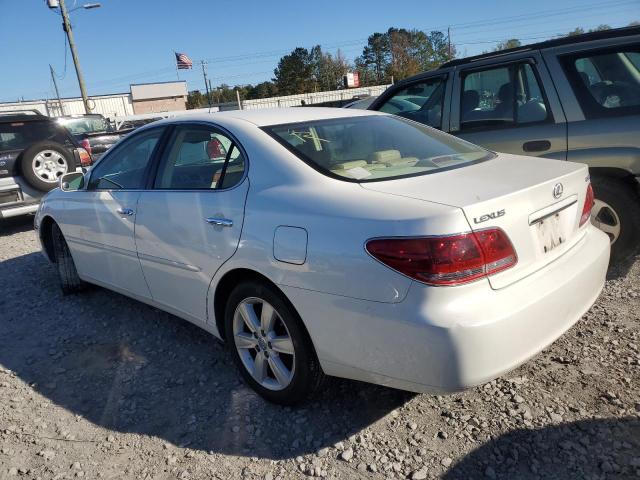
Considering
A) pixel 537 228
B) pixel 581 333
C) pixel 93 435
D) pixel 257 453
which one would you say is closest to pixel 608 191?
pixel 581 333

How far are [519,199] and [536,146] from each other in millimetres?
2051

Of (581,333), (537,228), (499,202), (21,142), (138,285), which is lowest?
(581,333)

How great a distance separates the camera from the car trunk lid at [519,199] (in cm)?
207

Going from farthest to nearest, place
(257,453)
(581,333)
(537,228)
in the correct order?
(581,333) < (257,453) < (537,228)

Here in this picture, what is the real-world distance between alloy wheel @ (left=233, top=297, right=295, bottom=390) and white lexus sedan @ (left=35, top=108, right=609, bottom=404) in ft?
0.03

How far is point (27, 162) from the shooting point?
6.80 m

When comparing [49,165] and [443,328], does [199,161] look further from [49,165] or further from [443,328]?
[49,165]

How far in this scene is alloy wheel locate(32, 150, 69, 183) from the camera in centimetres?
692

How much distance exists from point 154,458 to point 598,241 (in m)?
2.49

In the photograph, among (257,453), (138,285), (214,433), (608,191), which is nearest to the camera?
(257,453)

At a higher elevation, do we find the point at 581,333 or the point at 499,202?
the point at 499,202

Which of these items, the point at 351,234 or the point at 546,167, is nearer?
the point at 351,234

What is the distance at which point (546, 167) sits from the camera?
2.62 metres

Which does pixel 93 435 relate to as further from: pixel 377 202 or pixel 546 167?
pixel 546 167
